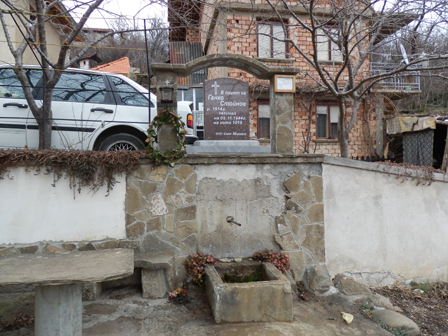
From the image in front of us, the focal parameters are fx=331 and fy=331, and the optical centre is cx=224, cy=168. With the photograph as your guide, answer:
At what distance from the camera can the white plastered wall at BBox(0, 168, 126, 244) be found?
408 cm

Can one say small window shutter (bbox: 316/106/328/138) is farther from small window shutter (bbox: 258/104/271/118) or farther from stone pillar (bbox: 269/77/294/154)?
stone pillar (bbox: 269/77/294/154)

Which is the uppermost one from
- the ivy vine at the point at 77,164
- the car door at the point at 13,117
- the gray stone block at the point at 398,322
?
the car door at the point at 13,117

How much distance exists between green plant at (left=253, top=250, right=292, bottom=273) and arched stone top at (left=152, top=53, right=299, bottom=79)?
2.63 metres

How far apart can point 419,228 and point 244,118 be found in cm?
331

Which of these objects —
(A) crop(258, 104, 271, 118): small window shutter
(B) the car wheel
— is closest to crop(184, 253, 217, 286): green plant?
(B) the car wheel

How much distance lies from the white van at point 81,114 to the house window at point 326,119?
7.39 metres

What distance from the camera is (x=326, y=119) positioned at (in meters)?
11.8

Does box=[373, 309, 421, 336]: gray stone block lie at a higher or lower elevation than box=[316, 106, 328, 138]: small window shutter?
lower

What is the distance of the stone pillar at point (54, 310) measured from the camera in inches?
114

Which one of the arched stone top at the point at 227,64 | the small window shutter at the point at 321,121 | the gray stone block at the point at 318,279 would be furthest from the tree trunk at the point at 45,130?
the small window shutter at the point at 321,121

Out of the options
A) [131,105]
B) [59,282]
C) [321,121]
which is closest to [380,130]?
[321,121]

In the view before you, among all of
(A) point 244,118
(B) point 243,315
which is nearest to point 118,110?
(A) point 244,118

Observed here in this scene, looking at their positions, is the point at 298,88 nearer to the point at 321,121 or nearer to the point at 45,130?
the point at 321,121

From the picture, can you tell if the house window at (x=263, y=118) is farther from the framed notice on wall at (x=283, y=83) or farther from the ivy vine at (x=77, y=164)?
the ivy vine at (x=77, y=164)
